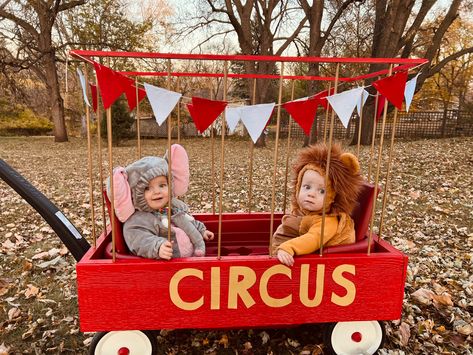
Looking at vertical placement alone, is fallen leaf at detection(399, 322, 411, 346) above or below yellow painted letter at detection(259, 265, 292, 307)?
below

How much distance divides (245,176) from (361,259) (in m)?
6.16

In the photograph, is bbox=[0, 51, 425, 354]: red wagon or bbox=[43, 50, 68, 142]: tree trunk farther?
bbox=[43, 50, 68, 142]: tree trunk

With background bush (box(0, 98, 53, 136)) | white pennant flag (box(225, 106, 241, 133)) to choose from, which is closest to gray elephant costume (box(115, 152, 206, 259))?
white pennant flag (box(225, 106, 241, 133))

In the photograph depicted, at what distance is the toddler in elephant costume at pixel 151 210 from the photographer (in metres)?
2.08

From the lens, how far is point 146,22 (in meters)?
20.0

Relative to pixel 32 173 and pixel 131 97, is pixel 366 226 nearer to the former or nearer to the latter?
pixel 131 97

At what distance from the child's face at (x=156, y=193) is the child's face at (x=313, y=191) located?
2.87ft

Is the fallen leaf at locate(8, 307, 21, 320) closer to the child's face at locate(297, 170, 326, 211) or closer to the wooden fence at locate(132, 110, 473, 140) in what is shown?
the child's face at locate(297, 170, 326, 211)

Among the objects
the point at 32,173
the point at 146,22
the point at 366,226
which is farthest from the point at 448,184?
the point at 146,22

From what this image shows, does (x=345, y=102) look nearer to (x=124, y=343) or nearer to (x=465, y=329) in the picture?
(x=124, y=343)

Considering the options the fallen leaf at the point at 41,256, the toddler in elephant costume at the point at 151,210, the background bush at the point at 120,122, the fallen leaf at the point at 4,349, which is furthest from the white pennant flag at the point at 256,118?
the background bush at the point at 120,122

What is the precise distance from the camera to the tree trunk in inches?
647

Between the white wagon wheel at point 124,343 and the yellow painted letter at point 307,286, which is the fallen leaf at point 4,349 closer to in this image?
the white wagon wheel at point 124,343

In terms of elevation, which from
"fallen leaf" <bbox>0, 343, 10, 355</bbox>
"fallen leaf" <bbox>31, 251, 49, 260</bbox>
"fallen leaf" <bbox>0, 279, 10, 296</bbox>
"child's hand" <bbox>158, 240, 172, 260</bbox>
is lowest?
"fallen leaf" <bbox>0, 343, 10, 355</bbox>
